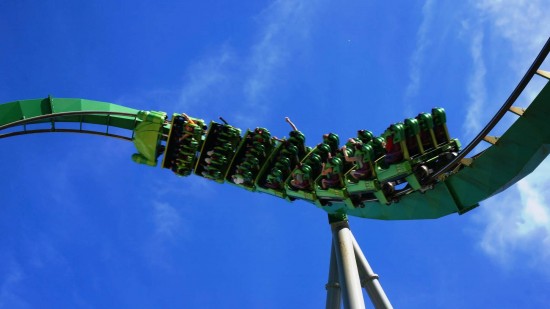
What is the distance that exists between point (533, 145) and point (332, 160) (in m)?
2.84

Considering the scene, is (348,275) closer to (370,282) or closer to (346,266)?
(346,266)

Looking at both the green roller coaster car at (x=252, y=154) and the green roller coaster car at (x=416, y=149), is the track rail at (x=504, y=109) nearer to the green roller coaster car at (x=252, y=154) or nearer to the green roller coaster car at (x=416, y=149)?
the green roller coaster car at (x=416, y=149)

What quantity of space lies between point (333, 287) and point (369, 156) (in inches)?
84.6

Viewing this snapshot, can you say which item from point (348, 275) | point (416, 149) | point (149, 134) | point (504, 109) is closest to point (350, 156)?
point (416, 149)

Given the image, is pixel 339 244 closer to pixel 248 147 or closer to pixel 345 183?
pixel 345 183

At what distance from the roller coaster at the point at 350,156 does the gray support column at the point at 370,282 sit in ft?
2.12

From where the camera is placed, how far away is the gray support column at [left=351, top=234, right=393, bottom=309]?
8861 millimetres

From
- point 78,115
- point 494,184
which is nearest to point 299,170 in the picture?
point 494,184

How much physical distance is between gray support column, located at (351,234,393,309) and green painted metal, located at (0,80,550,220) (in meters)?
0.64

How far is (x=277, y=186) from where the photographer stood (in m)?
10.2

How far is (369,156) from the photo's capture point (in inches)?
331

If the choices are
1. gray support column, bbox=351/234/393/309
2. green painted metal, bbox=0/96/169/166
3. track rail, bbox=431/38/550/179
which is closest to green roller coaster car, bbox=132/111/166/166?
green painted metal, bbox=0/96/169/166

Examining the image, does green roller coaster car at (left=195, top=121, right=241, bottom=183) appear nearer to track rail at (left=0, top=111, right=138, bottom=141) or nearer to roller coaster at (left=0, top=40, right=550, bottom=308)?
roller coaster at (left=0, top=40, right=550, bottom=308)

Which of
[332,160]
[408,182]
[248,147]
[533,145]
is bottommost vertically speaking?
[533,145]
